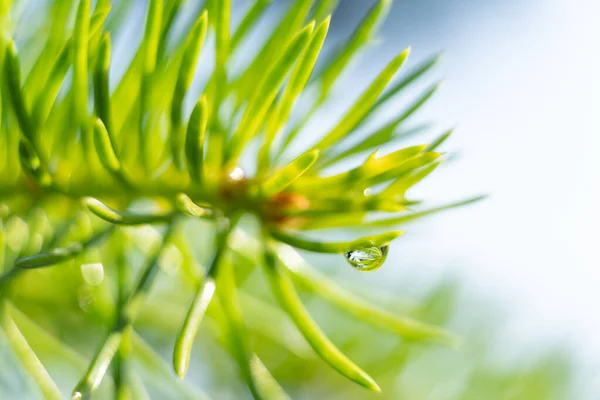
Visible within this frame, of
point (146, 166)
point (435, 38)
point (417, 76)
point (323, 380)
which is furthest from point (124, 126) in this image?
point (435, 38)

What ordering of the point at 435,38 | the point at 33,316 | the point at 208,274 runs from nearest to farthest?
1. the point at 208,274
2. the point at 33,316
3. the point at 435,38

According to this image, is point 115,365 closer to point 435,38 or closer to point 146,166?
point 146,166

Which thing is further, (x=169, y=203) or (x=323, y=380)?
(x=323, y=380)

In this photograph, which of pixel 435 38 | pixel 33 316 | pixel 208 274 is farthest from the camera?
pixel 435 38

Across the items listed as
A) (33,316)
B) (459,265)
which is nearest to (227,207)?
(33,316)

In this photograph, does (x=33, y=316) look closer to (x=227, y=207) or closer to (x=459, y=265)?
(x=227, y=207)

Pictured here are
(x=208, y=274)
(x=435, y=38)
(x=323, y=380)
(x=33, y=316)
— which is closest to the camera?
(x=208, y=274)

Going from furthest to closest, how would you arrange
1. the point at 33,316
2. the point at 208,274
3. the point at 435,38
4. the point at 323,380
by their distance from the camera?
the point at 435,38
the point at 323,380
the point at 33,316
the point at 208,274

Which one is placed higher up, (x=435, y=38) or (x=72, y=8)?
(x=435, y=38)

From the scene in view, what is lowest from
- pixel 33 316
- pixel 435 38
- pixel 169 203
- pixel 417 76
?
pixel 33 316
